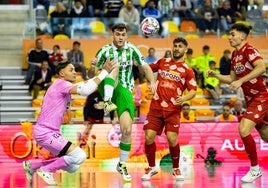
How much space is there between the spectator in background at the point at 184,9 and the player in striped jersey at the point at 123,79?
1109cm

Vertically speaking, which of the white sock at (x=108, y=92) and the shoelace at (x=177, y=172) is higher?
the white sock at (x=108, y=92)

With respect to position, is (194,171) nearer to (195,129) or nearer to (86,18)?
(195,129)

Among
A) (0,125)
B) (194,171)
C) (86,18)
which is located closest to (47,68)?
(86,18)

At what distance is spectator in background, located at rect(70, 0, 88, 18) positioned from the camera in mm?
26297

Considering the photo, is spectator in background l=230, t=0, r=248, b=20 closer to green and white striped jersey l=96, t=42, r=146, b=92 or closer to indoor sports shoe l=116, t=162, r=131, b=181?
green and white striped jersey l=96, t=42, r=146, b=92

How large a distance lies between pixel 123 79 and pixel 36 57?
9942mm

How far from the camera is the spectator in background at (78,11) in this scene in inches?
1035

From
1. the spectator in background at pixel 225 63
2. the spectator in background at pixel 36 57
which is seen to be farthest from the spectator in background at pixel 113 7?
the spectator in background at pixel 225 63

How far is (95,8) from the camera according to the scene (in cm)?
2672

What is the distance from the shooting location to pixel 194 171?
686 inches

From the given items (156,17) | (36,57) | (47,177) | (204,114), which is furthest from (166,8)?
(47,177)

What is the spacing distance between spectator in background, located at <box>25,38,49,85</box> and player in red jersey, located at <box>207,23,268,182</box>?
10569mm

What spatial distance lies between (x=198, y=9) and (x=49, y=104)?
13.5 m

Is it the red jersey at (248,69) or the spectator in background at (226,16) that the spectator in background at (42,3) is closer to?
the spectator in background at (226,16)
